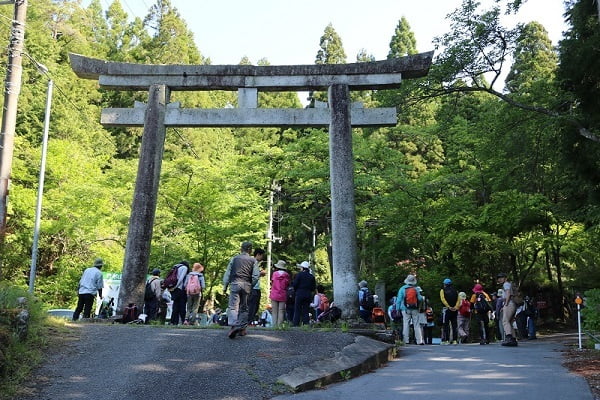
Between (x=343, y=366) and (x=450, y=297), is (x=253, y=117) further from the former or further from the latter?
(x=343, y=366)

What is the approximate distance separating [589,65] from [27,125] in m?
26.4

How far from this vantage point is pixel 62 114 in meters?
29.8

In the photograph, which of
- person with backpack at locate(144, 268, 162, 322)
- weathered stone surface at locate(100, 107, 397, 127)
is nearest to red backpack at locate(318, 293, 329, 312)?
person with backpack at locate(144, 268, 162, 322)

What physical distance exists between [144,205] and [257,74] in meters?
3.98

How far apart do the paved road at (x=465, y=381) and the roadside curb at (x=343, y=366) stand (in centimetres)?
14

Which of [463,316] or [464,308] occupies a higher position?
[464,308]

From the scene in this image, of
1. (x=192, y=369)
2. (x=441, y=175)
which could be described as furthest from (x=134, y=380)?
(x=441, y=175)

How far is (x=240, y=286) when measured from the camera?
338 inches

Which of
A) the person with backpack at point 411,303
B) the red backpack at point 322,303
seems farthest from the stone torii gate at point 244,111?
the red backpack at point 322,303

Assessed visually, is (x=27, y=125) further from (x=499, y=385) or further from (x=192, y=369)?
(x=499, y=385)

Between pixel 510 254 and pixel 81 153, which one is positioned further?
pixel 81 153

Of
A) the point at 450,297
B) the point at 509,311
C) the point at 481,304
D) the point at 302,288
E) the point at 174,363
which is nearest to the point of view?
the point at 174,363

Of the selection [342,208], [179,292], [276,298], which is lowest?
[276,298]

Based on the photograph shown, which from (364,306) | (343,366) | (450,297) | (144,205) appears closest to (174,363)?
(343,366)
